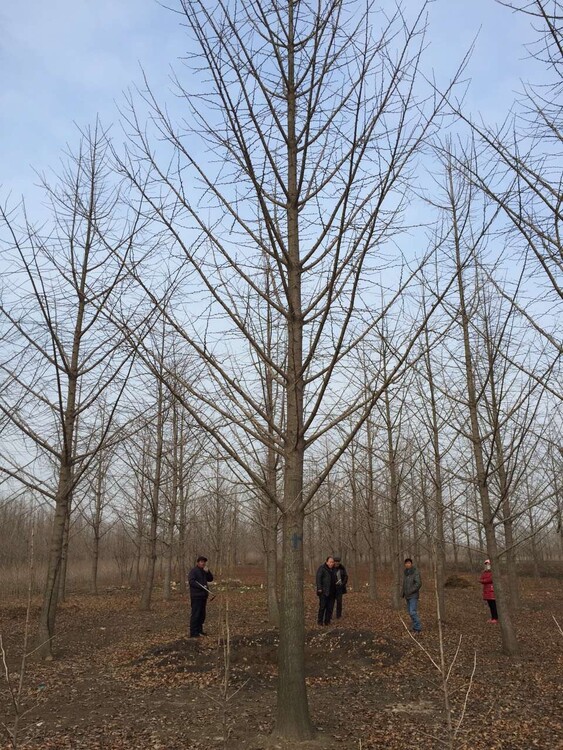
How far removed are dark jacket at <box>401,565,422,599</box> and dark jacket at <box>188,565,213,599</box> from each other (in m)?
3.65

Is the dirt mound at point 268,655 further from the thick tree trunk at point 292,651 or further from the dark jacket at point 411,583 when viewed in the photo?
the thick tree trunk at point 292,651

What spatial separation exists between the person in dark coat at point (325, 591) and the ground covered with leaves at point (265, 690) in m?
0.45

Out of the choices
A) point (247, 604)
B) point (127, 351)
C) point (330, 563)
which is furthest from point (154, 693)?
point (247, 604)

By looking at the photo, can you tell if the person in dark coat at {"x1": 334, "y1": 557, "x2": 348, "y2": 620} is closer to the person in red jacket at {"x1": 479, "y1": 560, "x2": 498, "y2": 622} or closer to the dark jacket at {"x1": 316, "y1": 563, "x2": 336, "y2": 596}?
the dark jacket at {"x1": 316, "y1": 563, "x2": 336, "y2": 596}

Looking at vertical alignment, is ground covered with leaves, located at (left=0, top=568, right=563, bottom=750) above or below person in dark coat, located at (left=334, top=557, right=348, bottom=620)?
below

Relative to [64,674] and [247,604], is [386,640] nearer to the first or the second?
[64,674]

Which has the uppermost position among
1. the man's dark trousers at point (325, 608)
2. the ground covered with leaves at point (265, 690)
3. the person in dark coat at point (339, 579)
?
the person in dark coat at point (339, 579)

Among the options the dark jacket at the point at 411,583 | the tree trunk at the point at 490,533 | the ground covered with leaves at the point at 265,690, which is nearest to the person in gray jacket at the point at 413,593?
the dark jacket at the point at 411,583

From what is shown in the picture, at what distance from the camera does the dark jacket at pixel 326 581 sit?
11.2m

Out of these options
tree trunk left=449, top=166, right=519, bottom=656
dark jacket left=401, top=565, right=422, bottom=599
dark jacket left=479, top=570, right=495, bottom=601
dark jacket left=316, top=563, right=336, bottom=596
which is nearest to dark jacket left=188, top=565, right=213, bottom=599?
dark jacket left=316, top=563, right=336, bottom=596

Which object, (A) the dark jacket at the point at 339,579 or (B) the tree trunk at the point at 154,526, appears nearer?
(A) the dark jacket at the point at 339,579

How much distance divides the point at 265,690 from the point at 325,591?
498 cm

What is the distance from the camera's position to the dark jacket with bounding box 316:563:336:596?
11172 millimetres

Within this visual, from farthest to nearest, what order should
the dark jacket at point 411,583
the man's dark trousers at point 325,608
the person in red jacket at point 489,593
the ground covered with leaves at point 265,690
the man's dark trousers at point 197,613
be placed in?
1. the person in red jacket at point 489,593
2. the man's dark trousers at point 325,608
3. the dark jacket at point 411,583
4. the man's dark trousers at point 197,613
5. the ground covered with leaves at point 265,690
